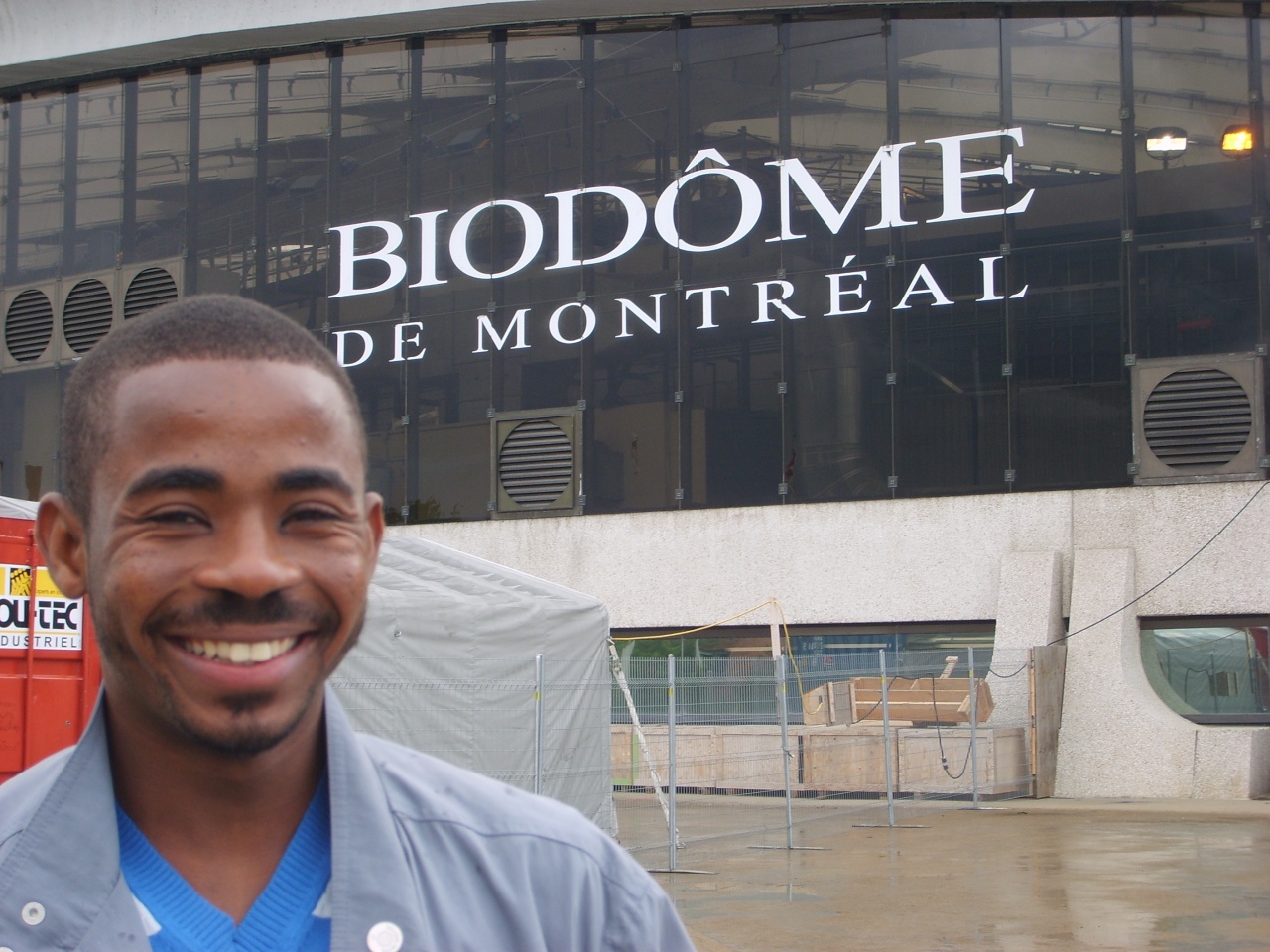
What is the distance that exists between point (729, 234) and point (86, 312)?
1052cm

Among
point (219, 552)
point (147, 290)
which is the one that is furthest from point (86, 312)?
point (219, 552)

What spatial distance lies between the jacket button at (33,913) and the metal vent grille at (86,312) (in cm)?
2441

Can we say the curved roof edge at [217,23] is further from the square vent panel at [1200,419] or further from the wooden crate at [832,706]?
the wooden crate at [832,706]

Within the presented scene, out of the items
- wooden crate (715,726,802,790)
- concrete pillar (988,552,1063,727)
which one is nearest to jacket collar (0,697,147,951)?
wooden crate (715,726,802,790)

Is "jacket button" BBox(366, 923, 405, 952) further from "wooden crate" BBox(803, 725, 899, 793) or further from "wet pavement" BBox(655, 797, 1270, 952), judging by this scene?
"wooden crate" BBox(803, 725, 899, 793)

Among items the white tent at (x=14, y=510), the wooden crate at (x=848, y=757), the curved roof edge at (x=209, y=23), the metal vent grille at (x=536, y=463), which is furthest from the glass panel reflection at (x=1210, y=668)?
the white tent at (x=14, y=510)

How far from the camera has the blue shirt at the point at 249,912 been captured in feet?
5.48

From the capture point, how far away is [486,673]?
1281cm

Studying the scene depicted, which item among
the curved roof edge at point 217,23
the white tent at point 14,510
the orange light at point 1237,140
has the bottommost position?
the white tent at point 14,510

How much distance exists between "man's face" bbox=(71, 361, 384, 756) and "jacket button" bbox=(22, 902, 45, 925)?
0.22 meters

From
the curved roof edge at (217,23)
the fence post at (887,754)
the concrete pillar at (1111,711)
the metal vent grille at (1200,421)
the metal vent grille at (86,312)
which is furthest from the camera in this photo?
the metal vent grille at (86,312)

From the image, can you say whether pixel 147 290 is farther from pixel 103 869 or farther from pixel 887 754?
pixel 103 869

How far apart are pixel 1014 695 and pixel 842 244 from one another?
629 cm

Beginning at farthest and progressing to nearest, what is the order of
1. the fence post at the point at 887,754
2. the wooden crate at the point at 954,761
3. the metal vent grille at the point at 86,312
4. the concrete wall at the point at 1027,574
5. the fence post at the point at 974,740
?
the metal vent grille at the point at 86,312 < the concrete wall at the point at 1027,574 < the wooden crate at the point at 954,761 < the fence post at the point at 974,740 < the fence post at the point at 887,754
